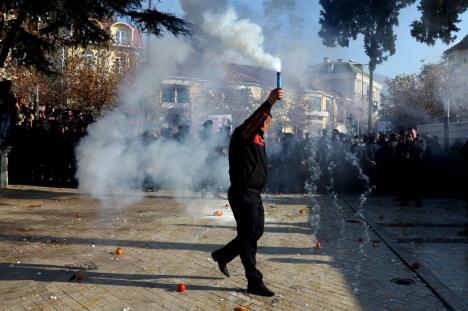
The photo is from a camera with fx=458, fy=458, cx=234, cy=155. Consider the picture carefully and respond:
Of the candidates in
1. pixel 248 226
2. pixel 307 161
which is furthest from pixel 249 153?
pixel 307 161

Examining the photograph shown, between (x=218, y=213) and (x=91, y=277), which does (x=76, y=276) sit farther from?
(x=218, y=213)

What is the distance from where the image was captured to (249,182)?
5.08 meters

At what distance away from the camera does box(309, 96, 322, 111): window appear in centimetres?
4424

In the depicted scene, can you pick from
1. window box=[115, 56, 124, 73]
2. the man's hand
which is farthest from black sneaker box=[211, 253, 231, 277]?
window box=[115, 56, 124, 73]

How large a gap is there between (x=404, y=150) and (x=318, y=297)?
27.6 ft

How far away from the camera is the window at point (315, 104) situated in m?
44.2

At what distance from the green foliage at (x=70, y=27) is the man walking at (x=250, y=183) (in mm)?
6655

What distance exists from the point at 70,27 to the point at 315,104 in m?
38.3

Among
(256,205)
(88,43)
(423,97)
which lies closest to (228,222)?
(256,205)

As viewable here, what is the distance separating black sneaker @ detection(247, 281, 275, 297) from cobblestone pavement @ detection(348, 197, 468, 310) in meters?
2.14

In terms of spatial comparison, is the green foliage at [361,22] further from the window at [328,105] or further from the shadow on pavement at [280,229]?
the window at [328,105]

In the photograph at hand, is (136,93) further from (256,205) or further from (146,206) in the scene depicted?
(256,205)

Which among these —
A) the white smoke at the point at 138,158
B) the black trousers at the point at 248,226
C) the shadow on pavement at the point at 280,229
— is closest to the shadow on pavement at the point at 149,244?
the shadow on pavement at the point at 280,229

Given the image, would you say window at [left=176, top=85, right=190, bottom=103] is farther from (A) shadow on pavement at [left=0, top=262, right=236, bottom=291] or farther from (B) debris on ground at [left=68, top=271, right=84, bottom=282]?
(B) debris on ground at [left=68, top=271, right=84, bottom=282]
